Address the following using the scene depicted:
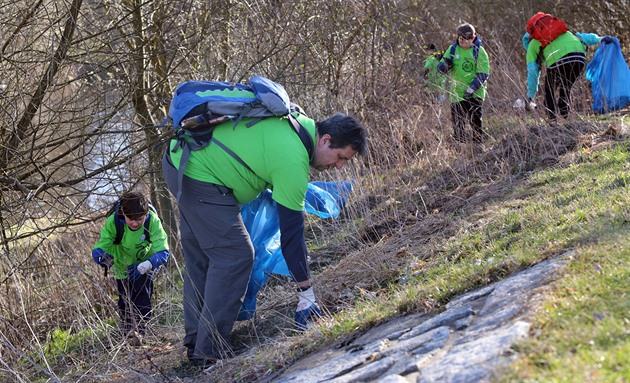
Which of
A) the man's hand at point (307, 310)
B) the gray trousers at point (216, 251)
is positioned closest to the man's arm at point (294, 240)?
the man's hand at point (307, 310)

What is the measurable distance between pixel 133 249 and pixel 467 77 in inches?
189

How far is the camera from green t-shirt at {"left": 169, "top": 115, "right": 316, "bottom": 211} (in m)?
4.67

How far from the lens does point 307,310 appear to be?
199 inches

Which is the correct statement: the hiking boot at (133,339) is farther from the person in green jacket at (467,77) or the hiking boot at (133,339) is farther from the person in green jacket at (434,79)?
the person in green jacket at (434,79)

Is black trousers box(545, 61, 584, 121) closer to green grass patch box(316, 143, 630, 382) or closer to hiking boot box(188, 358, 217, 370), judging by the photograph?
green grass patch box(316, 143, 630, 382)

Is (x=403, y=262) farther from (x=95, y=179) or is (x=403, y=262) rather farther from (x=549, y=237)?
(x=95, y=179)

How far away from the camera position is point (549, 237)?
4789mm

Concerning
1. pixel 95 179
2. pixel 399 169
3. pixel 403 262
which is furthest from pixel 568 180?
pixel 95 179

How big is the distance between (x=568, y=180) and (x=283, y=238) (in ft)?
9.36

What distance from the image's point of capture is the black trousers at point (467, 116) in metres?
9.21

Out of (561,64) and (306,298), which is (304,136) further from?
(561,64)

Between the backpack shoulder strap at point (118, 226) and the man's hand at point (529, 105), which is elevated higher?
the backpack shoulder strap at point (118, 226)

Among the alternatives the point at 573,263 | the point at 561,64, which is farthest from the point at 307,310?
the point at 561,64

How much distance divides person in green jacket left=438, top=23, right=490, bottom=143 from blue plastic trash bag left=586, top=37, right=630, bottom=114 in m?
1.30
